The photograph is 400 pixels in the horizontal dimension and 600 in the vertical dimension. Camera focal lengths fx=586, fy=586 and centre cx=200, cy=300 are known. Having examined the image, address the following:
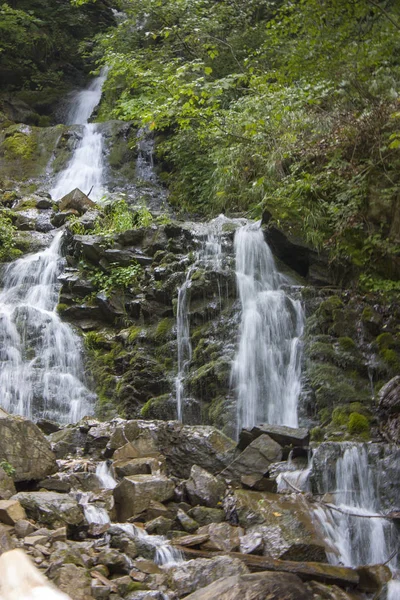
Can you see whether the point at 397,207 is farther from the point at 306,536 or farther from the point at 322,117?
the point at 306,536

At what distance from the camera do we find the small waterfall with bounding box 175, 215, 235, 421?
9379 mm

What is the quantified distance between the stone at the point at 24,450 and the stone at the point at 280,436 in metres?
2.21

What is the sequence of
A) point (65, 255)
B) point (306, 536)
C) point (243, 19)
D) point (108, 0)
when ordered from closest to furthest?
point (306, 536)
point (65, 255)
point (243, 19)
point (108, 0)

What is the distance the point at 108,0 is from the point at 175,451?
2343 centimetres

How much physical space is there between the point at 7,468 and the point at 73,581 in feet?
6.42

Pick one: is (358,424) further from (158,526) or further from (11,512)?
(11,512)

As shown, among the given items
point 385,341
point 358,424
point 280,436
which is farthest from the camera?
point 385,341

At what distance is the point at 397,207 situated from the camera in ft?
31.7

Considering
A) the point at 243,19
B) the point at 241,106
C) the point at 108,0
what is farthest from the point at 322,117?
the point at 108,0

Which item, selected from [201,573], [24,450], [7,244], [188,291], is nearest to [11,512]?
[24,450]

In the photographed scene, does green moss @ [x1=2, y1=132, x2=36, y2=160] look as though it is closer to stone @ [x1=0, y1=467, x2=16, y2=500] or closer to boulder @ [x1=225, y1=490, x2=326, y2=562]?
stone @ [x1=0, y1=467, x2=16, y2=500]

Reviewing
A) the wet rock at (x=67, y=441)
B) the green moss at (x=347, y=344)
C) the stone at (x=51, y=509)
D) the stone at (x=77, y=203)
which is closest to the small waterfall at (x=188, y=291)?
the wet rock at (x=67, y=441)

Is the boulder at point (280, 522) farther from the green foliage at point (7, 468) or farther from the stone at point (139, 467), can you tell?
the green foliage at point (7, 468)

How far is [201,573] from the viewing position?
4359 mm
